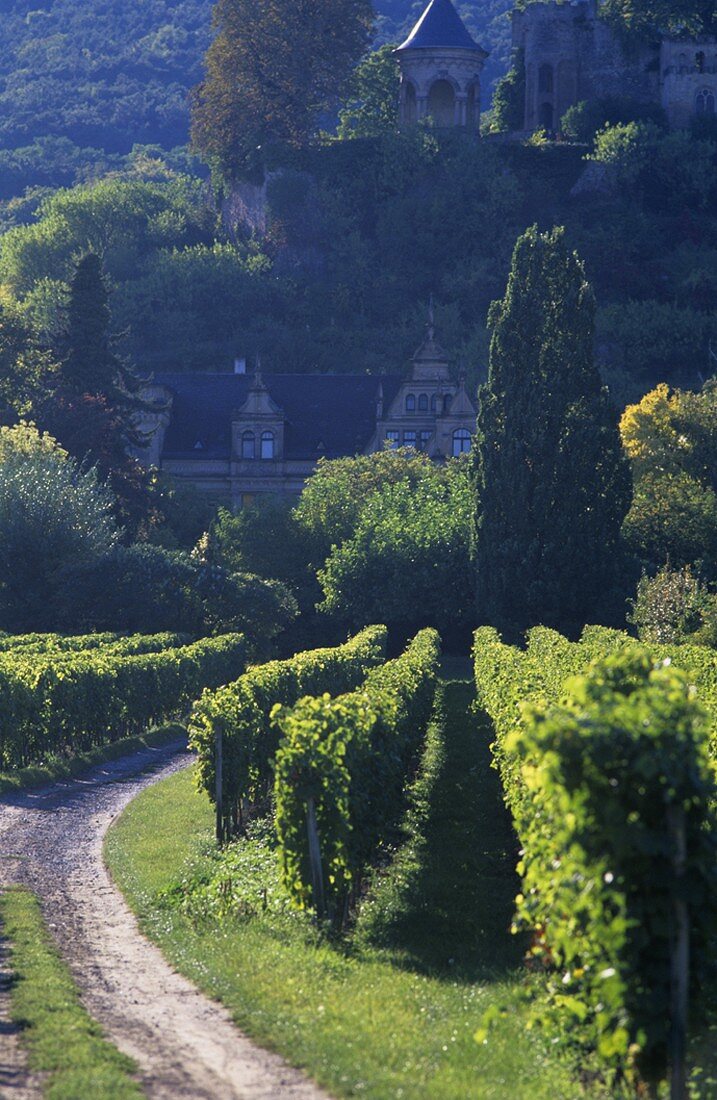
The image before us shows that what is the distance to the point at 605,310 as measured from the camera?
108m

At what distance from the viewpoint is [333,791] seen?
20.5 metres

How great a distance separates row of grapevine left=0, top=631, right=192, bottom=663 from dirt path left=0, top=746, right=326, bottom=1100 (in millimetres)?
17105

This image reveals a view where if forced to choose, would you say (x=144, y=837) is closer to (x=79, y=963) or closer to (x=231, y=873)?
(x=231, y=873)

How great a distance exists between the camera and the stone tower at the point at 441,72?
121 metres

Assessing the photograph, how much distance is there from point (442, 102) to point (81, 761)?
92.7 m

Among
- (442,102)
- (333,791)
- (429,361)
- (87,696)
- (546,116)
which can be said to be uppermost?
(442,102)

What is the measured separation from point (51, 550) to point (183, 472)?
107ft

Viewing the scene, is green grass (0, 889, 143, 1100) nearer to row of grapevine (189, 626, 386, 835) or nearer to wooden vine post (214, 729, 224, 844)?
wooden vine post (214, 729, 224, 844)

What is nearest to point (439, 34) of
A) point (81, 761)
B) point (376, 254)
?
point (376, 254)

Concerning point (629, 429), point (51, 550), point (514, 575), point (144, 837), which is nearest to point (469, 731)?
point (144, 837)

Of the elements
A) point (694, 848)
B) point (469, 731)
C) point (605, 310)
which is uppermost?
point (605, 310)

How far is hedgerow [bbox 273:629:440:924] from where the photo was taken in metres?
20.5

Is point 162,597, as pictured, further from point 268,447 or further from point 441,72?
point 441,72

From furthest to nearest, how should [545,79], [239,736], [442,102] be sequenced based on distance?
[442,102] → [545,79] → [239,736]
